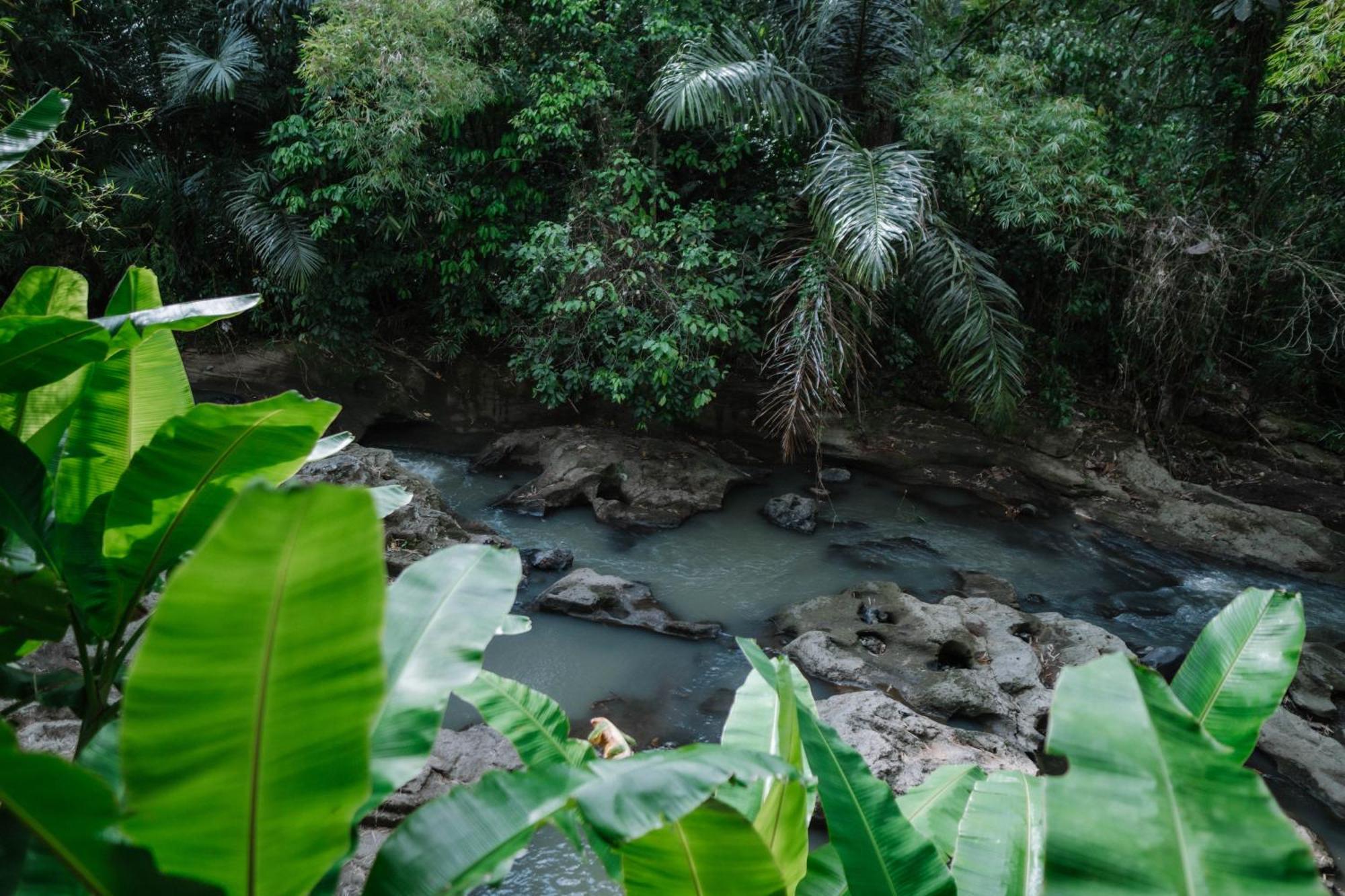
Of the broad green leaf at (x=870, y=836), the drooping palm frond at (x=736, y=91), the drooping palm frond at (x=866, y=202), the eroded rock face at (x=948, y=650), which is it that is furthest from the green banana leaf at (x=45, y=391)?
the drooping palm frond at (x=736, y=91)

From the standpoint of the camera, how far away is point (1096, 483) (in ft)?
27.4

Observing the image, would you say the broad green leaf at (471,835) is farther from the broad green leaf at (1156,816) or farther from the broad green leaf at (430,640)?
the broad green leaf at (1156,816)

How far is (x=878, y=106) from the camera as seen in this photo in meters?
7.89

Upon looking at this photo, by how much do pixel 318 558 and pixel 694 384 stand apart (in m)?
6.88

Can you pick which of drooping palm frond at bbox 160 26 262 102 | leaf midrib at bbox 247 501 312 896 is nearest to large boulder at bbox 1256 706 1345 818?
leaf midrib at bbox 247 501 312 896

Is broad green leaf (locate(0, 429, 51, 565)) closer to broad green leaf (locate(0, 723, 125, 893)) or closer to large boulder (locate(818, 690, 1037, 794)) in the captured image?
broad green leaf (locate(0, 723, 125, 893))

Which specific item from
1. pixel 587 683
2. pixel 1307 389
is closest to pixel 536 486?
pixel 587 683

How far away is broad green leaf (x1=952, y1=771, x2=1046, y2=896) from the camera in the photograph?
1.20 metres

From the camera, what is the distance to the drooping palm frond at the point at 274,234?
7914 millimetres

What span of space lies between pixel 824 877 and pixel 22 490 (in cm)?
149

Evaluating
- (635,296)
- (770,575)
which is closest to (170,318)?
(770,575)

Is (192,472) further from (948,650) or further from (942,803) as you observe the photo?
(948,650)

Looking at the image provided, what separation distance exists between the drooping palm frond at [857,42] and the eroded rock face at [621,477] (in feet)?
12.9

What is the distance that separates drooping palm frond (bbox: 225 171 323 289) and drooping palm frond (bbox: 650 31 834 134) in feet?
12.2
